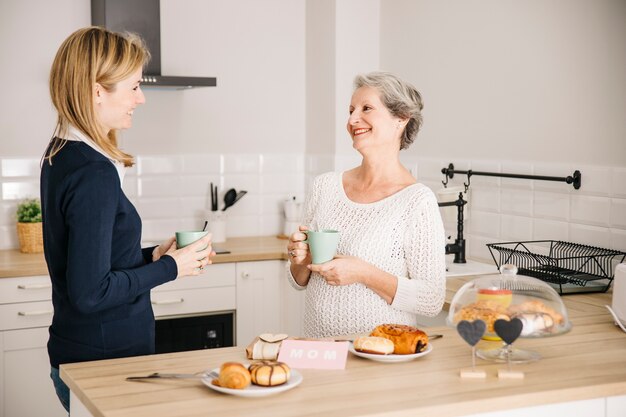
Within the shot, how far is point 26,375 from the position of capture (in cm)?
370

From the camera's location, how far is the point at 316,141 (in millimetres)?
4836

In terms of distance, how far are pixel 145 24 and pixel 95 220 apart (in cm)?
234

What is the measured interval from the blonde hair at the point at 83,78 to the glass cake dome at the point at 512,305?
0.95m

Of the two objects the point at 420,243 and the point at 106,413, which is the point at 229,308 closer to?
the point at 420,243

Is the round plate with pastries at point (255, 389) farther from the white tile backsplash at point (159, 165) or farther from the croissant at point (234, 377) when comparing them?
the white tile backsplash at point (159, 165)

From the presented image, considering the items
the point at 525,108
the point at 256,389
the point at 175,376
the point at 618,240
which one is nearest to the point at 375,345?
the point at 256,389

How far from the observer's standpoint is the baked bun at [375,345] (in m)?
2.03

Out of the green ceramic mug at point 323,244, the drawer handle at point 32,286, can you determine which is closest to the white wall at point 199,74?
the drawer handle at point 32,286

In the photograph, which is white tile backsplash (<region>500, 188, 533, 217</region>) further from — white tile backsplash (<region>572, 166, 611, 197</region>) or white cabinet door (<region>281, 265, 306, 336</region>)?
white cabinet door (<region>281, 265, 306, 336</region>)

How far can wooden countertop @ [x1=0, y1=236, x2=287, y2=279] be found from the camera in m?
3.70

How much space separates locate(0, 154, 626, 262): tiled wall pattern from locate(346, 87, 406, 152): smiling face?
99 cm

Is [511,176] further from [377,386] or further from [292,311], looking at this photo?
[377,386]

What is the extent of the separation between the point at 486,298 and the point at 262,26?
311cm

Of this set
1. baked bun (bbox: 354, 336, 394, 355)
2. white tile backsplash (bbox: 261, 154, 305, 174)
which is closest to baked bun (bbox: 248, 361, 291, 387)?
baked bun (bbox: 354, 336, 394, 355)
